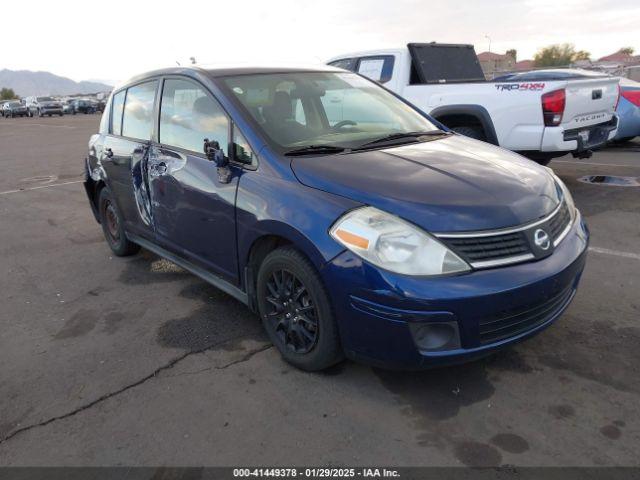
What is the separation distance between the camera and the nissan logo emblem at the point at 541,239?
106 inches

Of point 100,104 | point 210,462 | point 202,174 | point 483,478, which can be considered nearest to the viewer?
point 483,478

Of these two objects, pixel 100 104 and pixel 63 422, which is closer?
pixel 63 422

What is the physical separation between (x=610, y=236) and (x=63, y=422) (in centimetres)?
494

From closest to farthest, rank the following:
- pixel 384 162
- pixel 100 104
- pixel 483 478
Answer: pixel 483 478 → pixel 384 162 → pixel 100 104

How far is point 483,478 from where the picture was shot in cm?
225

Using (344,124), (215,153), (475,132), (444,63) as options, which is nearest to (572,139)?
(475,132)

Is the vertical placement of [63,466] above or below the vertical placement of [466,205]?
below

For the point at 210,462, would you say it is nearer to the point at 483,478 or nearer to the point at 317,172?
the point at 483,478

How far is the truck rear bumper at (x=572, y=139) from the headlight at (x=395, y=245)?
452 cm

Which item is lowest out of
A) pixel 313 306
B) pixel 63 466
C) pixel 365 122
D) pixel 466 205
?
pixel 63 466

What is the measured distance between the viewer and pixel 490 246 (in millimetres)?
2582

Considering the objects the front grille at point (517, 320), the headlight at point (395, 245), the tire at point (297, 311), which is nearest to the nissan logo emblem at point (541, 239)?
the front grille at point (517, 320)

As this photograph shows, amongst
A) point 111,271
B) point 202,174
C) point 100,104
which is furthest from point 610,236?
point 100,104

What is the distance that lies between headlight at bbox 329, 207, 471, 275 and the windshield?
0.85m
